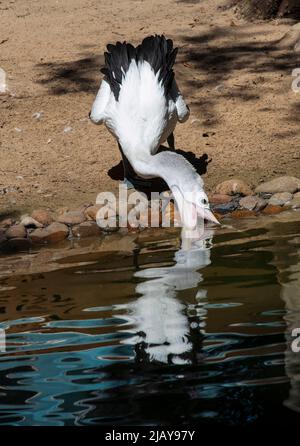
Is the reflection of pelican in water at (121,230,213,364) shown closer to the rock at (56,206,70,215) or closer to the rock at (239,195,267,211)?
the rock at (239,195,267,211)

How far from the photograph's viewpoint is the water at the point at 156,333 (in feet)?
13.9

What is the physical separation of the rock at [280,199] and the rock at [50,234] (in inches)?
64.9

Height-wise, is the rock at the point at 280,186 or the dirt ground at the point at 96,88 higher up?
the dirt ground at the point at 96,88

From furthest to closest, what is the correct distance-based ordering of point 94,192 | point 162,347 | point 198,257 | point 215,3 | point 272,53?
point 215,3
point 272,53
point 94,192
point 198,257
point 162,347

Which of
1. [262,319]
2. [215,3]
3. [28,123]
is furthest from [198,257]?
[215,3]

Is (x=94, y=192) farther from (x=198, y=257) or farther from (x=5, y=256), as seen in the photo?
(x=198, y=257)

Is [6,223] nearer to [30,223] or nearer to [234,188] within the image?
[30,223]

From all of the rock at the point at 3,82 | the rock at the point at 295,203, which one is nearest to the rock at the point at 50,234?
the rock at the point at 295,203

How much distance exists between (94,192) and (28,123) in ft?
5.22

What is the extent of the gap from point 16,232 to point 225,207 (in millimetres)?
1654

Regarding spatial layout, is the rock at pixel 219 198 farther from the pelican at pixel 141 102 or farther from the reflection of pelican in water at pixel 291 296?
the reflection of pelican in water at pixel 291 296

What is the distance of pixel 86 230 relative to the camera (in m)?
7.95

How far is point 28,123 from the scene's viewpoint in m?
9.92

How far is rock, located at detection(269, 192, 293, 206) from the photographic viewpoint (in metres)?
8.14
